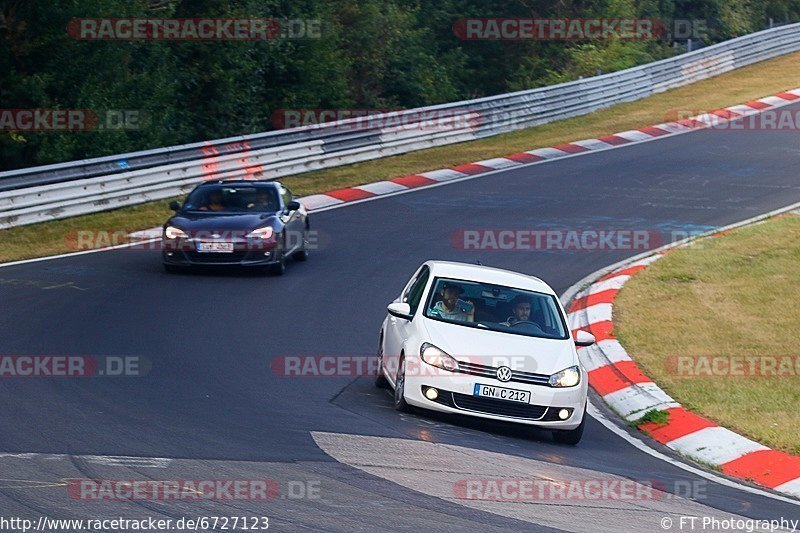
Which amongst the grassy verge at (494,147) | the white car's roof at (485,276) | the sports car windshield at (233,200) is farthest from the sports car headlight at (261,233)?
the white car's roof at (485,276)

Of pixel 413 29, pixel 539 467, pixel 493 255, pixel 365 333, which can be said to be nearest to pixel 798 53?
pixel 413 29

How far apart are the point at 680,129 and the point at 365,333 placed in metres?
19.3

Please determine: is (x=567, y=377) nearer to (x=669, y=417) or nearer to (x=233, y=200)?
(x=669, y=417)

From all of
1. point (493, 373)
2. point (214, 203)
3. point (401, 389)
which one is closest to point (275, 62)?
point (214, 203)

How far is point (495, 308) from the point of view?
11.5 m

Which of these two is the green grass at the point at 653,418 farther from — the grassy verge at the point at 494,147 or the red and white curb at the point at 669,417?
the grassy verge at the point at 494,147

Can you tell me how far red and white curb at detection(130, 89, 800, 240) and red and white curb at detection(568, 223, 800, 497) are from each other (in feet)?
25.9

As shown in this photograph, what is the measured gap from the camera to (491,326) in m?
11.2

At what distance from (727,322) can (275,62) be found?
67.6 feet

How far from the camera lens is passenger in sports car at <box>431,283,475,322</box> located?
11.3 meters

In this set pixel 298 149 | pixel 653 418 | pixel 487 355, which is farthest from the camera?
pixel 298 149

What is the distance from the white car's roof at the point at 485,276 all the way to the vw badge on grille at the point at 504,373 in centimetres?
147

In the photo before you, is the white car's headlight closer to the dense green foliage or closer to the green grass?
the green grass

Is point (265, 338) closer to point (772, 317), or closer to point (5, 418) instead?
point (5, 418)
